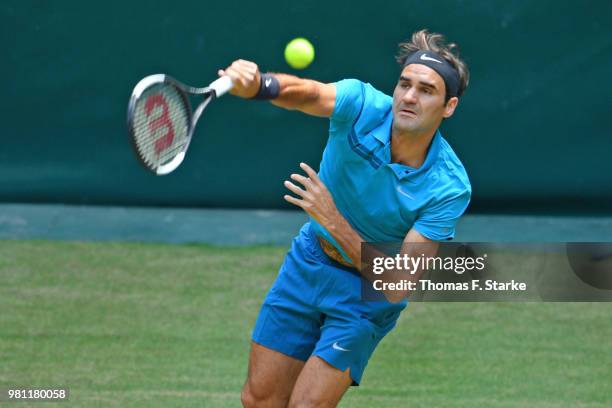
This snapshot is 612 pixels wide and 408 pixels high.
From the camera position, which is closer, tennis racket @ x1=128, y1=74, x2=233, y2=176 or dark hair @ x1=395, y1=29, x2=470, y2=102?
tennis racket @ x1=128, y1=74, x2=233, y2=176

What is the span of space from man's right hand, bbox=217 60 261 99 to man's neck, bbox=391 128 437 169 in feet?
2.38

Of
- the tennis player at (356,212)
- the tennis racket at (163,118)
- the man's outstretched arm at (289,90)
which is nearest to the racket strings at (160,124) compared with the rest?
the tennis racket at (163,118)

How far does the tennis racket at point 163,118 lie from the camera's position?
3.79 meters

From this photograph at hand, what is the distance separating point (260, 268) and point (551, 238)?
210 centimetres

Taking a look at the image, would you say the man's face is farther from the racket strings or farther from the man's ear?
the racket strings

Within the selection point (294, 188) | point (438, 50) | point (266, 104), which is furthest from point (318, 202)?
point (266, 104)

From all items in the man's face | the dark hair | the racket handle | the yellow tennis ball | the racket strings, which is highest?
the yellow tennis ball

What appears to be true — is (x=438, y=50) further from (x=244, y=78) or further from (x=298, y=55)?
(x=298, y=55)

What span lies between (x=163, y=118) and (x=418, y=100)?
0.94 metres

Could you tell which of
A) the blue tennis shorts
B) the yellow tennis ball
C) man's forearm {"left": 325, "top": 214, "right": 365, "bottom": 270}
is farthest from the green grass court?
man's forearm {"left": 325, "top": 214, "right": 365, "bottom": 270}

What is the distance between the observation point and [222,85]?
3.81 metres

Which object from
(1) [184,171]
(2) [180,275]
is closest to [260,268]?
(2) [180,275]

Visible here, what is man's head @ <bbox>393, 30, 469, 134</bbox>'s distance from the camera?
436 cm

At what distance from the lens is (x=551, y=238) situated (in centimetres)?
841
